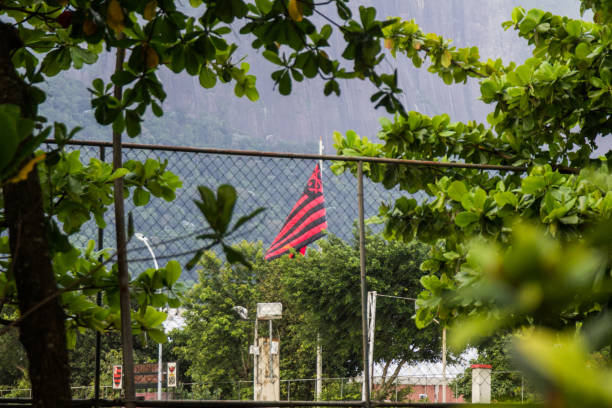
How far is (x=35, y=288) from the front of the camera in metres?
0.80

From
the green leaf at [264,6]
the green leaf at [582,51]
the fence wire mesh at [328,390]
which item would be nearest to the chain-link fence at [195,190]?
the green leaf at [264,6]

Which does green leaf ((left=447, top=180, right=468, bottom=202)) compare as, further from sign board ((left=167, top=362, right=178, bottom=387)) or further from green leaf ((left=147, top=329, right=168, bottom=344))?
sign board ((left=167, top=362, right=178, bottom=387))

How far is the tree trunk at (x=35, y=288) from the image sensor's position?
0.76 meters

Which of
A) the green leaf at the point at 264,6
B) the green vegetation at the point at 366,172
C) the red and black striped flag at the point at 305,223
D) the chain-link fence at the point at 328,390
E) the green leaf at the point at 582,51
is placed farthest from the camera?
the chain-link fence at the point at 328,390

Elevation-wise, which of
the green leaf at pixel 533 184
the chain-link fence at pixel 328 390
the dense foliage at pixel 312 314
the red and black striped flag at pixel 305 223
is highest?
the red and black striped flag at pixel 305 223

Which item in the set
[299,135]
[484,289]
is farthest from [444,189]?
[299,135]

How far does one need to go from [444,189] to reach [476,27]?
122m

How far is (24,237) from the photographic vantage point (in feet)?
2.63

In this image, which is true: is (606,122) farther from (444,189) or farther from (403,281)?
(403,281)

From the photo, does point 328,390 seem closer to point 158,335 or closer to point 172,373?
point 172,373

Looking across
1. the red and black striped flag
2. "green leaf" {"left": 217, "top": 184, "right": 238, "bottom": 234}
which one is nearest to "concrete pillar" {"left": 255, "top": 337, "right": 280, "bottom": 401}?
the red and black striped flag

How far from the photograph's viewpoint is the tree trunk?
2.51ft

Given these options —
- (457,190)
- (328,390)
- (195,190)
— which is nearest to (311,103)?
(328,390)

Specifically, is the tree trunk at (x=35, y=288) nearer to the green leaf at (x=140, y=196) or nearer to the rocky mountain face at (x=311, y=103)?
the green leaf at (x=140, y=196)
